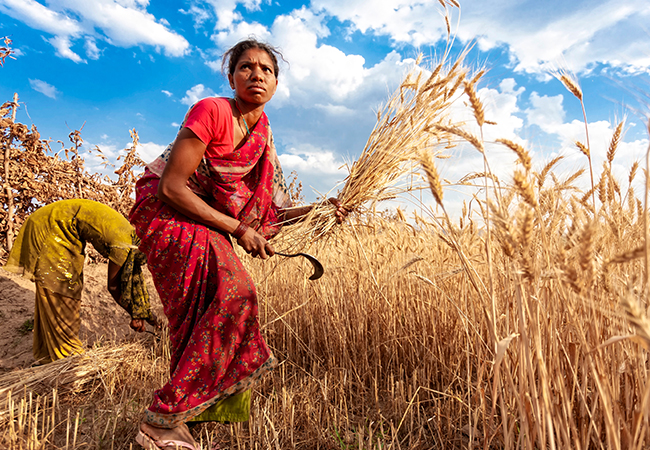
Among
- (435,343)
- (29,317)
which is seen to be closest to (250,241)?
(435,343)

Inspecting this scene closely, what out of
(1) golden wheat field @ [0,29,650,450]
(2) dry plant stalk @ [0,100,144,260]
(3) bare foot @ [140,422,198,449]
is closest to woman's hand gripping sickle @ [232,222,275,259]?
(1) golden wheat field @ [0,29,650,450]

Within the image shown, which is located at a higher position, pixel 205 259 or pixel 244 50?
pixel 244 50

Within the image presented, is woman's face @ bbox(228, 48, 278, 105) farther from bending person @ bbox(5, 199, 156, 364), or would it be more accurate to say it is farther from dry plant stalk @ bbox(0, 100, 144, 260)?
dry plant stalk @ bbox(0, 100, 144, 260)

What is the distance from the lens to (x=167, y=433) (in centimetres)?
145

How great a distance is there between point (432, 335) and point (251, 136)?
146 cm

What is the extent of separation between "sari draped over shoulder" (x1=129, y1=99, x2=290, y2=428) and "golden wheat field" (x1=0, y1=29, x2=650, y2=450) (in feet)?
0.86

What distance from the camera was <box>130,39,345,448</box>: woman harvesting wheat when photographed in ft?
4.78

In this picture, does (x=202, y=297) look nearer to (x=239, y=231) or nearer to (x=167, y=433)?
(x=239, y=231)

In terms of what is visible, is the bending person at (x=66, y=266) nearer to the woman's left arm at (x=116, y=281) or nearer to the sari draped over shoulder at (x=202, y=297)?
the woman's left arm at (x=116, y=281)

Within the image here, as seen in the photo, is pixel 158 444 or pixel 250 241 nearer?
pixel 158 444

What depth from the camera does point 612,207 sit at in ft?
4.37

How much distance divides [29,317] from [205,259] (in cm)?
372

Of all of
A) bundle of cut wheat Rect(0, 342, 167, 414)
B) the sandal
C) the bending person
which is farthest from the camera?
the bending person

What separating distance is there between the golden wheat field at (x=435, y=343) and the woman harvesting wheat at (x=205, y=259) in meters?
0.24
